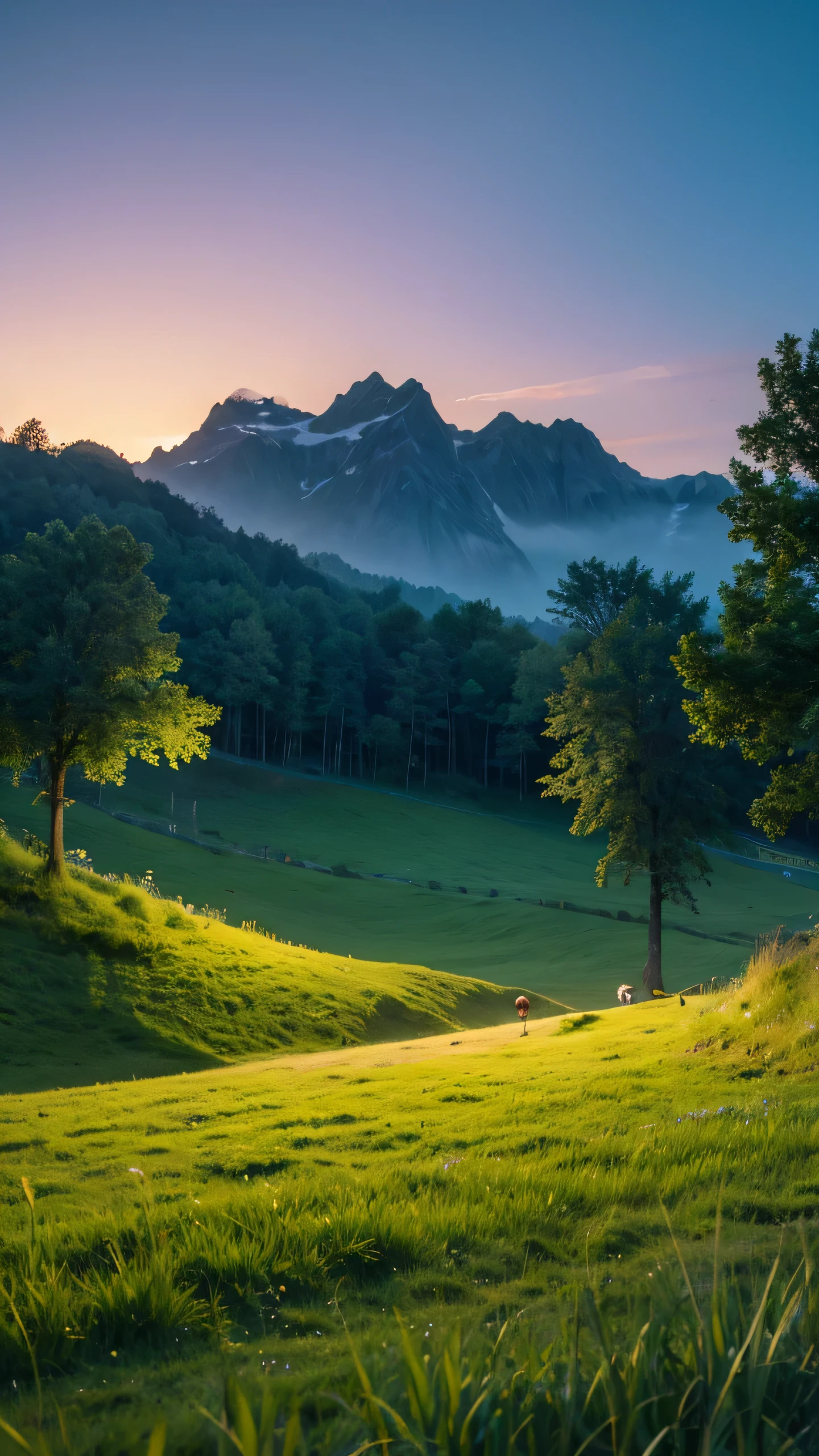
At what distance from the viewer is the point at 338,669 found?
3750 inches

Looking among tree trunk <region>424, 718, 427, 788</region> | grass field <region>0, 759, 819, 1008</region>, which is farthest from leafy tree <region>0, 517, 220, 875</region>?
tree trunk <region>424, 718, 427, 788</region>

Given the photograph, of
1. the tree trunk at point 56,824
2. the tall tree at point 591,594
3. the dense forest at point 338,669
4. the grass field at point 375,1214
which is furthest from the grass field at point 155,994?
the dense forest at point 338,669

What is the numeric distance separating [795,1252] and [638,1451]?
264 cm

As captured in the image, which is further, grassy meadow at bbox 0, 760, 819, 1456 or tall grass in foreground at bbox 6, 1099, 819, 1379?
tall grass in foreground at bbox 6, 1099, 819, 1379

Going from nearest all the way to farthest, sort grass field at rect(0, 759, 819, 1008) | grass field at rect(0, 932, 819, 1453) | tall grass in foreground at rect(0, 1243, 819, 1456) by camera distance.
Answer: tall grass in foreground at rect(0, 1243, 819, 1456), grass field at rect(0, 932, 819, 1453), grass field at rect(0, 759, 819, 1008)

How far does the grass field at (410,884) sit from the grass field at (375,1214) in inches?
812

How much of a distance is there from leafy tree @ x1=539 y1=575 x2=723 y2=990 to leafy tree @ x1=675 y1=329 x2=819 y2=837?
33.0 ft

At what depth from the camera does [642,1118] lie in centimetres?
749

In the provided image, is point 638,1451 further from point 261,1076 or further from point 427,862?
point 427,862

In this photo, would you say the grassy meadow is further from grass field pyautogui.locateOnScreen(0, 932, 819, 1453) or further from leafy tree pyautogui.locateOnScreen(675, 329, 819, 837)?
leafy tree pyautogui.locateOnScreen(675, 329, 819, 837)

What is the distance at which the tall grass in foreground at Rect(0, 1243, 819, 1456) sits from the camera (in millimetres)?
1768

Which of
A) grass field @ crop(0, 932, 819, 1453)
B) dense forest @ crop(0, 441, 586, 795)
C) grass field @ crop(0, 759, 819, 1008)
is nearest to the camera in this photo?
grass field @ crop(0, 932, 819, 1453)

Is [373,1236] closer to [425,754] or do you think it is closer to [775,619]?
[775,619]

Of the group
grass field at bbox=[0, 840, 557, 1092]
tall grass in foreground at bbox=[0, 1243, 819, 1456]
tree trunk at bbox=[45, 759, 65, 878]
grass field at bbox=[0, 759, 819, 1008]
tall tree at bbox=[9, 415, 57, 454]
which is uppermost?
tall tree at bbox=[9, 415, 57, 454]
